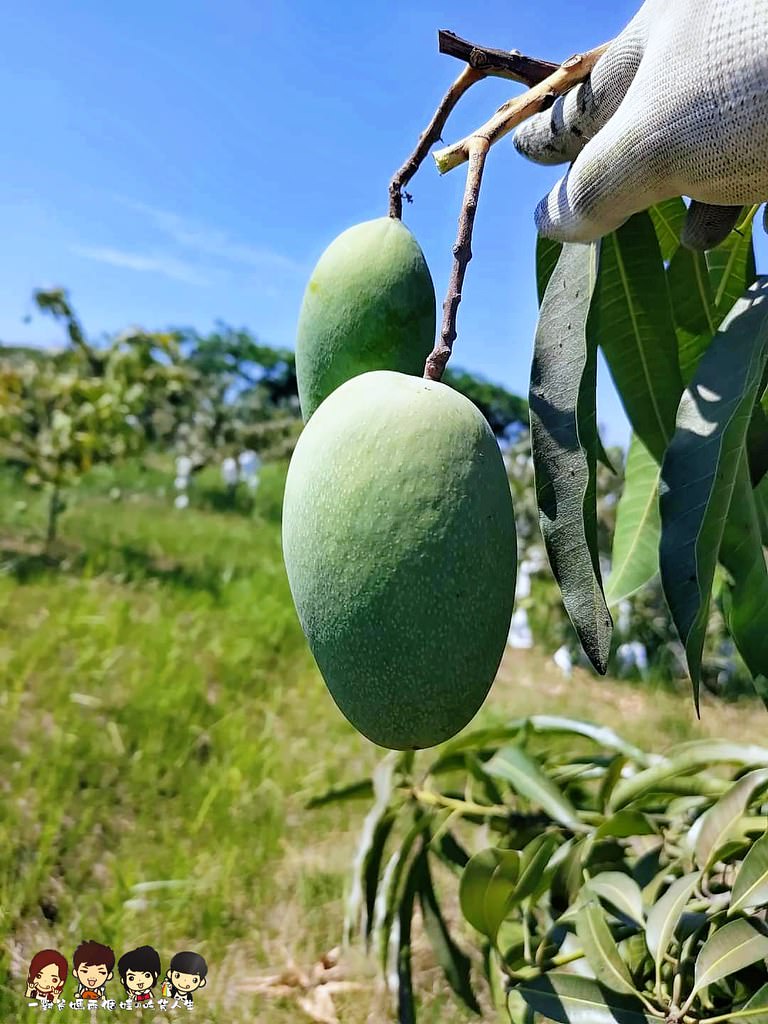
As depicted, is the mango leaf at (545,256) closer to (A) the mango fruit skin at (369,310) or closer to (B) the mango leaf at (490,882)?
(A) the mango fruit skin at (369,310)

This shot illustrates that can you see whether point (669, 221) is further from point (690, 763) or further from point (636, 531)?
point (690, 763)

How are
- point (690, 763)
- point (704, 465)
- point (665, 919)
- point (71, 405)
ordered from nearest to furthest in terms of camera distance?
point (704, 465)
point (665, 919)
point (690, 763)
point (71, 405)

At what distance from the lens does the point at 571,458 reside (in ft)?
2.02

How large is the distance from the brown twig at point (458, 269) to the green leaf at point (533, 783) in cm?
77

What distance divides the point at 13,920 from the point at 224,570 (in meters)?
2.26

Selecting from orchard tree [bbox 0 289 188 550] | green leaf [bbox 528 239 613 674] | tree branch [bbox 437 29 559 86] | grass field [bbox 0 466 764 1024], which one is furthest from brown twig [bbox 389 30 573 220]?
orchard tree [bbox 0 289 188 550]

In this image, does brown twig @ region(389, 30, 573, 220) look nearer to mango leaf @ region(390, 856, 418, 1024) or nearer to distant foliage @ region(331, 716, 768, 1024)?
distant foliage @ region(331, 716, 768, 1024)

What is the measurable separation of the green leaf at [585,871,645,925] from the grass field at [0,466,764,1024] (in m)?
0.55

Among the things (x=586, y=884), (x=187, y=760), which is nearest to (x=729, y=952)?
(x=586, y=884)

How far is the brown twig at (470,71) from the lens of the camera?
0.65m

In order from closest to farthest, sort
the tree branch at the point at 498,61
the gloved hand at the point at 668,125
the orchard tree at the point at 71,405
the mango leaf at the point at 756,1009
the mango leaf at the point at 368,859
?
the gloved hand at the point at 668,125 → the tree branch at the point at 498,61 → the mango leaf at the point at 756,1009 → the mango leaf at the point at 368,859 → the orchard tree at the point at 71,405

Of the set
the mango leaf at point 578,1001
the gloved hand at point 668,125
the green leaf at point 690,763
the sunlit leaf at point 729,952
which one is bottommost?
the mango leaf at point 578,1001

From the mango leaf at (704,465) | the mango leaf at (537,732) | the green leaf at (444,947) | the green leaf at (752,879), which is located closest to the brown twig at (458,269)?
the mango leaf at (704,465)

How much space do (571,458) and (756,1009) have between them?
556 mm
